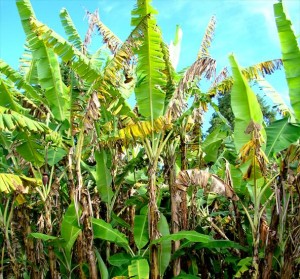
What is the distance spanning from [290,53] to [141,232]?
10.3 feet

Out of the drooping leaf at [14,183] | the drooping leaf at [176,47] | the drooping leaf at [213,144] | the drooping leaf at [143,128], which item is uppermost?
the drooping leaf at [176,47]

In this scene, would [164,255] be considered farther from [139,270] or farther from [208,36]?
[208,36]

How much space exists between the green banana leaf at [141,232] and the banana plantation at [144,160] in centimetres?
1

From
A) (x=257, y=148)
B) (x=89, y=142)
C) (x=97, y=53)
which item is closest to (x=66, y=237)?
(x=89, y=142)

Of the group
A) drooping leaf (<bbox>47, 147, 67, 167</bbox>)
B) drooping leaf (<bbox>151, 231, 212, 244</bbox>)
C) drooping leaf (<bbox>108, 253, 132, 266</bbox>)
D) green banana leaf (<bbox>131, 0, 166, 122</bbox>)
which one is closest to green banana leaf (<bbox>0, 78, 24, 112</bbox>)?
drooping leaf (<bbox>47, 147, 67, 167</bbox>)

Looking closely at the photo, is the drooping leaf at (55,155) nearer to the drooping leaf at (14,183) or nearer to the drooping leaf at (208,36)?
the drooping leaf at (14,183)

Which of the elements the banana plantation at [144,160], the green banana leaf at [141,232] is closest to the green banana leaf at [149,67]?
the banana plantation at [144,160]

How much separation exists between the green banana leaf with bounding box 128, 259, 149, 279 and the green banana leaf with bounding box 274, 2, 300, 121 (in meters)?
2.77

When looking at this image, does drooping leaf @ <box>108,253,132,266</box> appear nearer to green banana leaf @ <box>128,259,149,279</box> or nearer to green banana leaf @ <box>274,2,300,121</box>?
green banana leaf @ <box>128,259,149,279</box>

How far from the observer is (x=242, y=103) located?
18.4ft

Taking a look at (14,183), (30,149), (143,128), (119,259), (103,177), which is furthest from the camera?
(103,177)

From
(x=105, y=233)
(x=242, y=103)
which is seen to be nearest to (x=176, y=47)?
(x=242, y=103)

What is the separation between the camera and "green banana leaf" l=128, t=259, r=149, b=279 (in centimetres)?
544

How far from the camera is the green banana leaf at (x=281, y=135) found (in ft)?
19.1
